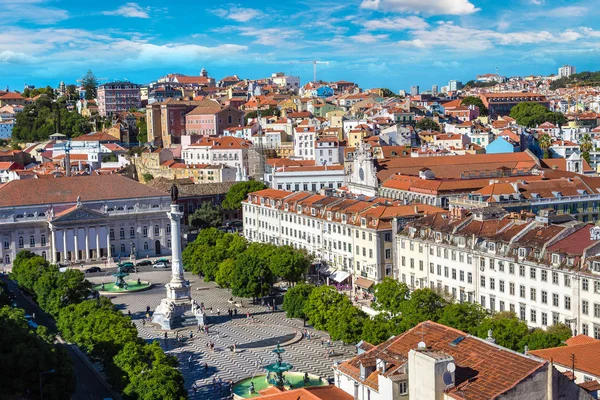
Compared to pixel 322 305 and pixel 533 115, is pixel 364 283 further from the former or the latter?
pixel 533 115

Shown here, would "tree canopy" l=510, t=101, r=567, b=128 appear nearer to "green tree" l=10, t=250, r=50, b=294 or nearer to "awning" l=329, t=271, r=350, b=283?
"awning" l=329, t=271, r=350, b=283

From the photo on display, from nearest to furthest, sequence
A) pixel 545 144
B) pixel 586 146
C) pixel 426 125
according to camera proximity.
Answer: pixel 545 144, pixel 586 146, pixel 426 125

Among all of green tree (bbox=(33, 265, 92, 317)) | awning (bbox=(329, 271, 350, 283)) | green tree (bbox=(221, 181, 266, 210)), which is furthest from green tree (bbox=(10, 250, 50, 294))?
green tree (bbox=(221, 181, 266, 210))

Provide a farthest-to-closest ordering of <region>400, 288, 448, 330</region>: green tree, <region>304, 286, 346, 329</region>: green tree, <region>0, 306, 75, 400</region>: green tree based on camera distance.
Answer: <region>304, 286, 346, 329</region>: green tree
<region>400, 288, 448, 330</region>: green tree
<region>0, 306, 75, 400</region>: green tree

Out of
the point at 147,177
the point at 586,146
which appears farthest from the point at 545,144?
the point at 147,177

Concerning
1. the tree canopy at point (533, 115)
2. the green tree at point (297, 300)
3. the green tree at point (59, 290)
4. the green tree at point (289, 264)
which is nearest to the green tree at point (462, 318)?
the green tree at point (297, 300)
